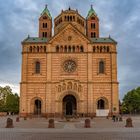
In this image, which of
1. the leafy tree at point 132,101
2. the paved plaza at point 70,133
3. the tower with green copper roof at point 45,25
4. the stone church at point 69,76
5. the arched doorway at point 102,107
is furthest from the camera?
the leafy tree at point 132,101

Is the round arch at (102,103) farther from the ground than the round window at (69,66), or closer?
closer

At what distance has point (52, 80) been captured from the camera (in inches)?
3157

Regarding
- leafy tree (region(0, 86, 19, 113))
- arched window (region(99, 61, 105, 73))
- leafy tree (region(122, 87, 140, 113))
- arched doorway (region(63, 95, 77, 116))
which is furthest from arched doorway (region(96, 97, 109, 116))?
leafy tree (region(0, 86, 19, 113))

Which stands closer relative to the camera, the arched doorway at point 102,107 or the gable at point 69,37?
the arched doorway at point 102,107

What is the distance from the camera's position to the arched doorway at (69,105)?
8219 cm

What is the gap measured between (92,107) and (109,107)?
4057 millimetres

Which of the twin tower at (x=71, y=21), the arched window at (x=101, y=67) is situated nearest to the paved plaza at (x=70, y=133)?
the arched window at (x=101, y=67)

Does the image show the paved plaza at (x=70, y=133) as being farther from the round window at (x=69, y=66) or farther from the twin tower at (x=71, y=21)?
the twin tower at (x=71, y=21)

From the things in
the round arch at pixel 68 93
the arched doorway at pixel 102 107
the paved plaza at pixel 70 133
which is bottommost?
the paved plaza at pixel 70 133

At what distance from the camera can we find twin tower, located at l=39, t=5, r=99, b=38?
9119 cm

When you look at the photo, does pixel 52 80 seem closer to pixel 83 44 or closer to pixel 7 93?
pixel 83 44

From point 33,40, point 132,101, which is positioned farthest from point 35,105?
point 132,101

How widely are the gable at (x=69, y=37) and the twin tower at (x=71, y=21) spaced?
26.8 ft

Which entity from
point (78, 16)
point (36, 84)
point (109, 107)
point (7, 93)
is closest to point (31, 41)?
point (36, 84)
